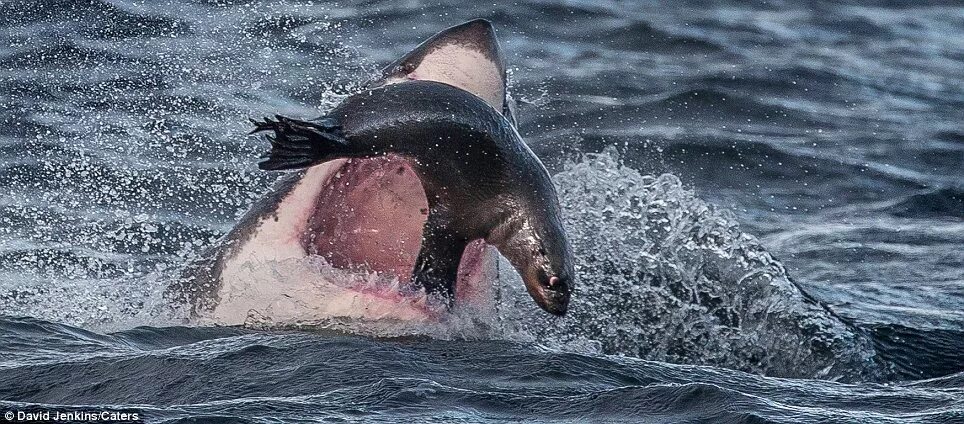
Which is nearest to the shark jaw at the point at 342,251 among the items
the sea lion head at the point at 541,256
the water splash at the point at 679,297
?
the sea lion head at the point at 541,256

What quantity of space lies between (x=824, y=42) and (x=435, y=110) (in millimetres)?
8801

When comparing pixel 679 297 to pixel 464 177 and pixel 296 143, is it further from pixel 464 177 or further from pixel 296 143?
pixel 296 143

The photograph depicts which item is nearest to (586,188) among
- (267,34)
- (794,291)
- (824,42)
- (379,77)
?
(794,291)

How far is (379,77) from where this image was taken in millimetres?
4332

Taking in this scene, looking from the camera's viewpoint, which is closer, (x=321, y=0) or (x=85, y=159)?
(x=85, y=159)

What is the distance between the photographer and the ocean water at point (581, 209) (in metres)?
3.66

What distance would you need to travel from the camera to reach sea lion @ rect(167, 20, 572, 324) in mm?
3846

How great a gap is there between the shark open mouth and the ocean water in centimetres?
19

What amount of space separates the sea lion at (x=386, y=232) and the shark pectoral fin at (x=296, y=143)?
10 centimetres

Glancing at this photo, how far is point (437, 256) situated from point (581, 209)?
2128 mm

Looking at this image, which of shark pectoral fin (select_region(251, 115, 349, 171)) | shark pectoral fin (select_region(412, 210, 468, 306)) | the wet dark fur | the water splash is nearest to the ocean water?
the water splash

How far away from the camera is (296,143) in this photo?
3.70 meters

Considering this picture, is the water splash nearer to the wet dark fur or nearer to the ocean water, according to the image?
the ocean water

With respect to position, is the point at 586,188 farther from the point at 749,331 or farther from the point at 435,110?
the point at 435,110
